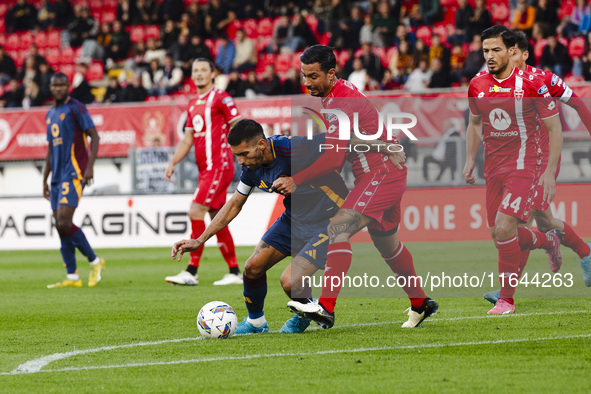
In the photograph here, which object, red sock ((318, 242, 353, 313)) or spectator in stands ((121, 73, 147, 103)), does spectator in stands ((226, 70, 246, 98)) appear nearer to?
spectator in stands ((121, 73, 147, 103))

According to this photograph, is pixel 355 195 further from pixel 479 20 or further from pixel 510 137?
pixel 479 20

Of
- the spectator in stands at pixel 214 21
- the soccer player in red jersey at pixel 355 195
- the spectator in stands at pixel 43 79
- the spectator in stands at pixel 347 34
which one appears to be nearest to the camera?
the soccer player in red jersey at pixel 355 195

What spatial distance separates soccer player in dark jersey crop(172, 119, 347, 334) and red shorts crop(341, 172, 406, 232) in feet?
0.42

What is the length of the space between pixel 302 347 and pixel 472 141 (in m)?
2.97

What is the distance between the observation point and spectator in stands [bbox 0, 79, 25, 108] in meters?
22.1

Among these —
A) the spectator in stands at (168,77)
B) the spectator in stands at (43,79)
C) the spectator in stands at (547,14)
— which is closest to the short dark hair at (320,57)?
the spectator in stands at (547,14)

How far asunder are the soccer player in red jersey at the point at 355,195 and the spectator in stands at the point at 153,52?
56.1 feet

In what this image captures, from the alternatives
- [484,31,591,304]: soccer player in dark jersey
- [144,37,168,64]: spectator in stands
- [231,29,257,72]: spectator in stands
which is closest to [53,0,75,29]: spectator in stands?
[144,37,168,64]: spectator in stands

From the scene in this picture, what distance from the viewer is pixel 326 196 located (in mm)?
6266

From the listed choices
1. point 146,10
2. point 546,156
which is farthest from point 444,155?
point 146,10

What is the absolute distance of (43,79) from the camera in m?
22.2

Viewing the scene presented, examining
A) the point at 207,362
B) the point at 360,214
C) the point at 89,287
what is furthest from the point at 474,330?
the point at 89,287

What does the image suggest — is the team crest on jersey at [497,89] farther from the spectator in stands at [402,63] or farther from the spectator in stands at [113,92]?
the spectator in stands at [113,92]

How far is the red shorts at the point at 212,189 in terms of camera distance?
1021 centimetres
